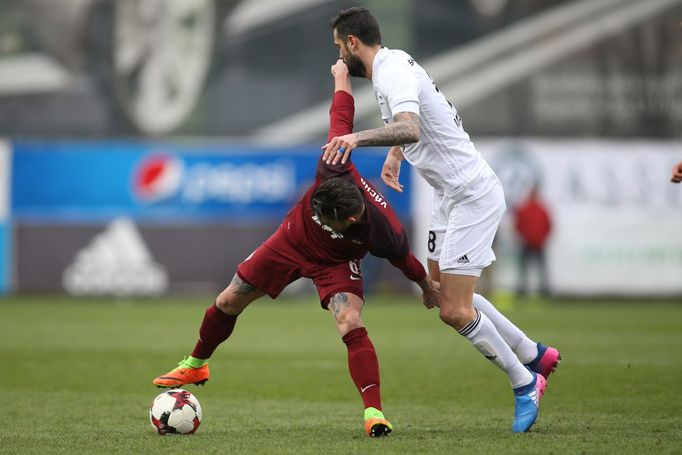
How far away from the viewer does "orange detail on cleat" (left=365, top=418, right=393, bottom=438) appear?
22.3ft

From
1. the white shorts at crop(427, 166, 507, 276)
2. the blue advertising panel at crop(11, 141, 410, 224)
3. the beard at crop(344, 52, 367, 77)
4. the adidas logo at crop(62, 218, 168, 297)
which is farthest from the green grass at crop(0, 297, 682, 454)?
the blue advertising panel at crop(11, 141, 410, 224)

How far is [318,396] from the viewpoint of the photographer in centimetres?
931

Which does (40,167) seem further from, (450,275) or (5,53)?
(450,275)

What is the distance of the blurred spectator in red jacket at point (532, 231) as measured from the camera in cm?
2192

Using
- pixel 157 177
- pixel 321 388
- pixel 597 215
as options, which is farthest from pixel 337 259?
pixel 597 215

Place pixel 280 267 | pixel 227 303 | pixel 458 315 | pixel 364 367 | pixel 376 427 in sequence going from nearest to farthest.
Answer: pixel 376 427 → pixel 364 367 → pixel 458 315 → pixel 280 267 → pixel 227 303

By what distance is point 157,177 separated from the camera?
23344mm

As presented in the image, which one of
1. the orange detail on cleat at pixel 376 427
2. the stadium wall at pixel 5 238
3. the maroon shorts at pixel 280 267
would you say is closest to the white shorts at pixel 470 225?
the maroon shorts at pixel 280 267

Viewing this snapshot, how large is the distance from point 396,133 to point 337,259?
3.67 feet

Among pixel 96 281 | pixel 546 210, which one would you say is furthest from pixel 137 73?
pixel 546 210

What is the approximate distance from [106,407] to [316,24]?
1724 cm

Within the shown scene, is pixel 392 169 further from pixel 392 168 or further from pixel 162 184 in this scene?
pixel 162 184

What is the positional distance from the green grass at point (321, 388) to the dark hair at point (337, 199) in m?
1.34

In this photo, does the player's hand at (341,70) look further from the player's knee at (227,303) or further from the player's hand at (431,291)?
the player's knee at (227,303)
